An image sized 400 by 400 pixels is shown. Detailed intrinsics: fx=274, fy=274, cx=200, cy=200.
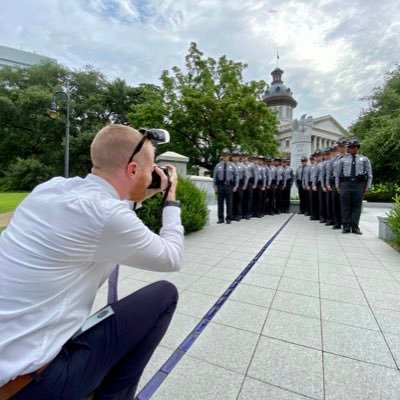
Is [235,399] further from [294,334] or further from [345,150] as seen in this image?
[345,150]

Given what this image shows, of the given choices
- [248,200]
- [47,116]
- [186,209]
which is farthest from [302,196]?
[47,116]

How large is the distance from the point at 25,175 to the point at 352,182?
26.8m

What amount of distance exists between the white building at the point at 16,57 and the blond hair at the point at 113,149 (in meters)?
73.3

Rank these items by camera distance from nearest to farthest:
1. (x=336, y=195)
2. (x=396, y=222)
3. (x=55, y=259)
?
(x=55, y=259), (x=396, y=222), (x=336, y=195)

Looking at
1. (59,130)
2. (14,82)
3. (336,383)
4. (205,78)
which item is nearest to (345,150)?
(336,383)

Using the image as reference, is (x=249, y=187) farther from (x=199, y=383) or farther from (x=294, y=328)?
(x=199, y=383)

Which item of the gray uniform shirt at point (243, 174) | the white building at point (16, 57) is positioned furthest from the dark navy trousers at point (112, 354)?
the white building at point (16, 57)

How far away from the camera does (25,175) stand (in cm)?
2484

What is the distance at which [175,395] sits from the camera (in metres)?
1.61

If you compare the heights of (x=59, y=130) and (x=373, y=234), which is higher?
(x=59, y=130)

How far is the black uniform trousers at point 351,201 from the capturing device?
6.50 meters

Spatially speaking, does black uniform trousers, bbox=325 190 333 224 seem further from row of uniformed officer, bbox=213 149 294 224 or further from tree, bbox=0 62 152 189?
tree, bbox=0 62 152 189

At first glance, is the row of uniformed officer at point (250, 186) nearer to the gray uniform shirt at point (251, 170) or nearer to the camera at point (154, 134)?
the gray uniform shirt at point (251, 170)

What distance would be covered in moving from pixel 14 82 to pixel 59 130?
7.72 m
